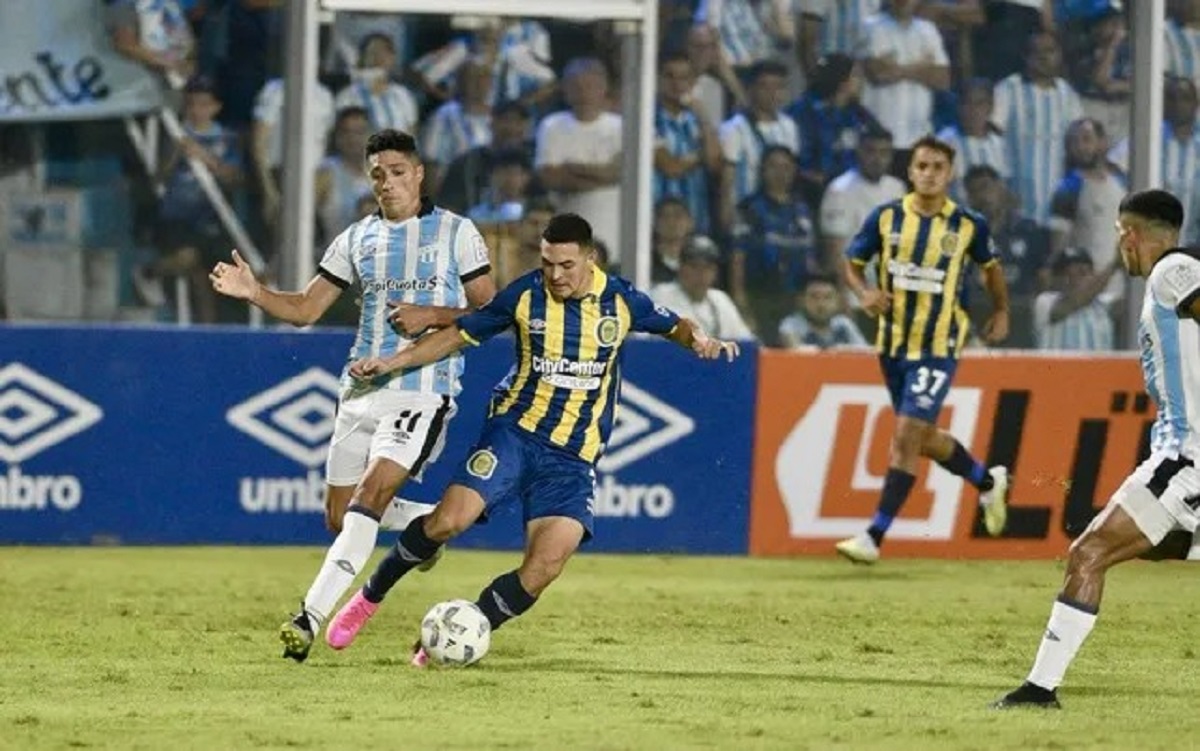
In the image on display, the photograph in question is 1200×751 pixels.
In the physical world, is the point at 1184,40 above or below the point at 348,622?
above

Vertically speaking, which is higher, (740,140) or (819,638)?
(740,140)

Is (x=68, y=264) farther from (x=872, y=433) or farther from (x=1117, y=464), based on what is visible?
(x=1117, y=464)

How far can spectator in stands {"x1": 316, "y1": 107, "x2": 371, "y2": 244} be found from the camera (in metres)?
16.1

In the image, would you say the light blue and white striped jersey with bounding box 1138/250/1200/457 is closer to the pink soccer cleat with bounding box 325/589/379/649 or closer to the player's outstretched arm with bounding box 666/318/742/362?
the player's outstretched arm with bounding box 666/318/742/362

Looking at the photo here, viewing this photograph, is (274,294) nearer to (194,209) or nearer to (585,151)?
(194,209)

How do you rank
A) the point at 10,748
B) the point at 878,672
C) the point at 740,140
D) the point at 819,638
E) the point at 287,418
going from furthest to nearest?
the point at 740,140
the point at 287,418
the point at 819,638
the point at 878,672
the point at 10,748

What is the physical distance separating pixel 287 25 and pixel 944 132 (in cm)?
412

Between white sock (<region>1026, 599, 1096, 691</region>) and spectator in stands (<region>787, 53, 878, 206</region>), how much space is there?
26.0ft

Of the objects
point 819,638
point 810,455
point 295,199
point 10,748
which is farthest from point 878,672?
point 295,199

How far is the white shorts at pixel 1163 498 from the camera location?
9000 mm

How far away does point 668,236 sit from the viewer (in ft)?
53.9

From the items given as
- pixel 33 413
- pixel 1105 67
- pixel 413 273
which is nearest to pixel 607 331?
pixel 413 273

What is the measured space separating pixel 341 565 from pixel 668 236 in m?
6.57

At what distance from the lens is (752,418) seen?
50.2ft
